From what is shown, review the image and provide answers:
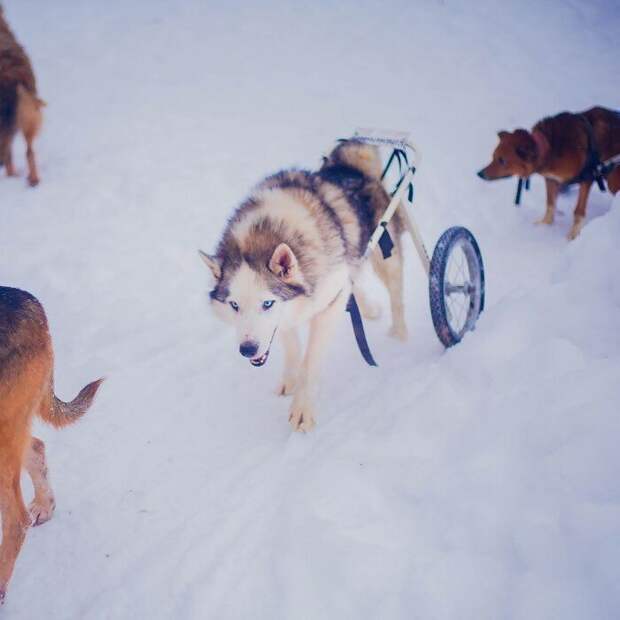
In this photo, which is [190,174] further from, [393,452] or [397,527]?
[397,527]

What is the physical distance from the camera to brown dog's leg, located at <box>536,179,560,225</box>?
5973 mm

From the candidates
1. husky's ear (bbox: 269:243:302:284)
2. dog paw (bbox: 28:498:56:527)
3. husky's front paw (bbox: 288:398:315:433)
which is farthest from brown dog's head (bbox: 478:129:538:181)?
dog paw (bbox: 28:498:56:527)

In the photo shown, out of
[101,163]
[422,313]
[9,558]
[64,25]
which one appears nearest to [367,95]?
[101,163]

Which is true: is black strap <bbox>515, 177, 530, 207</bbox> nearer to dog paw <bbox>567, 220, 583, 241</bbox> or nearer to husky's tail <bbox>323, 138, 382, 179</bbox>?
dog paw <bbox>567, 220, 583, 241</bbox>

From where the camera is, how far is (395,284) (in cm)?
418

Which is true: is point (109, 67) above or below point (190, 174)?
above

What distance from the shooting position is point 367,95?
805 cm

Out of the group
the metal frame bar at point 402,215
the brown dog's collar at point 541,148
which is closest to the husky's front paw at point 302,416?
the metal frame bar at point 402,215

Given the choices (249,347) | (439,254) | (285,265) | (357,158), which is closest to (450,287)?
(439,254)

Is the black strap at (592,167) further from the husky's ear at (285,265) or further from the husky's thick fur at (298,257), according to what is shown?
the husky's ear at (285,265)

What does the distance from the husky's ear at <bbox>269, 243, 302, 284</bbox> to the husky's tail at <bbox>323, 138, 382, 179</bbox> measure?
133 centimetres

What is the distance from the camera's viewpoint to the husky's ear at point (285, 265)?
2771 mm

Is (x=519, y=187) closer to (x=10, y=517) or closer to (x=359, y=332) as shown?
(x=359, y=332)

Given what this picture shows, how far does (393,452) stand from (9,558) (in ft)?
5.96
